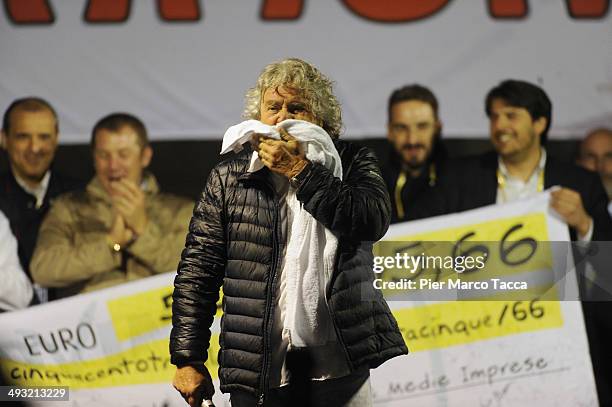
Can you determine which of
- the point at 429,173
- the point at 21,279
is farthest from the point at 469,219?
the point at 21,279

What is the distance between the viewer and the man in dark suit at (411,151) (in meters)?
3.73

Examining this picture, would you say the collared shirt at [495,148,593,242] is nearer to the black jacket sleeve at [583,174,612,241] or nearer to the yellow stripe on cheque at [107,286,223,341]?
the black jacket sleeve at [583,174,612,241]

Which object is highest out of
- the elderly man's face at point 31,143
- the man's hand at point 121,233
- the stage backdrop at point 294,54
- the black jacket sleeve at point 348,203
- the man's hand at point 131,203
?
the stage backdrop at point 294,54

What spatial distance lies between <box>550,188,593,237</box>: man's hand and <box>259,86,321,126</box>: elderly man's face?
76.3 inches

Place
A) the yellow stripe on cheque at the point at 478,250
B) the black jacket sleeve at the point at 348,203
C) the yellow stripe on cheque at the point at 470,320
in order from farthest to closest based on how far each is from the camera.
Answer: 1. the yellow stripe on cheque at the point at 470,320
2. the yellow stripe on cheque at the point at 478,250
3. the black jacket sleeve at the point at 348,203

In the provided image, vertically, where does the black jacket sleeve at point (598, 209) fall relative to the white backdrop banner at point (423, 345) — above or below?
above

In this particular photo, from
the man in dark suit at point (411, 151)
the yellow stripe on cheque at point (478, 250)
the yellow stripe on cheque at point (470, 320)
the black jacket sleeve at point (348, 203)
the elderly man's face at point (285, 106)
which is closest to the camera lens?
the black jacket sleeve at point (348, 203)

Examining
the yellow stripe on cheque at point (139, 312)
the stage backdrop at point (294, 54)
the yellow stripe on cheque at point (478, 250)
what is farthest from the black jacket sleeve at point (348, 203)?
the yellow stripe on cheque at point (139, 312)

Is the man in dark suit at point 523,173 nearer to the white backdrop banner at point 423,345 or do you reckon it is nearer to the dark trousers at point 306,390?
the white backdrop banner at point 423,345

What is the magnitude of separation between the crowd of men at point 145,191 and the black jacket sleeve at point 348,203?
174cm

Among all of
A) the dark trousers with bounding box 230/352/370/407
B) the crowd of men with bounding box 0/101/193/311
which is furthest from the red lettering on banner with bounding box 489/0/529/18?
the dark trousers with bounding box 230/352/370/407

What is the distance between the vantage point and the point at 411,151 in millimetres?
3748

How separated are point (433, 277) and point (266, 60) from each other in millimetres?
1105

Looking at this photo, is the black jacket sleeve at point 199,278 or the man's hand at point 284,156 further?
the black jacket sleeve at point 199,278
